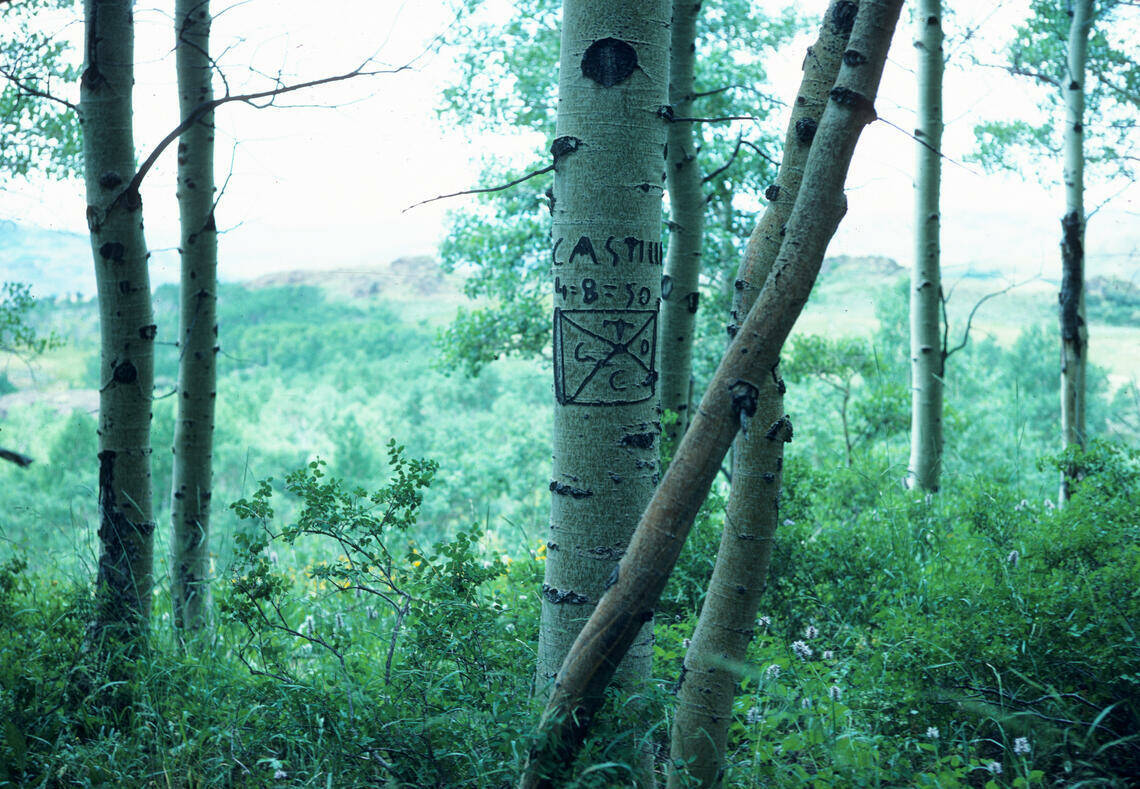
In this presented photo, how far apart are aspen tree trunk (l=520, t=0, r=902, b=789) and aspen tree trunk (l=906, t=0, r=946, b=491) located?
4856 mm

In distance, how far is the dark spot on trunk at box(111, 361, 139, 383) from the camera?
347cm

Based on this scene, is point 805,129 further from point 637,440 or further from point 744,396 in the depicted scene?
point 637,440

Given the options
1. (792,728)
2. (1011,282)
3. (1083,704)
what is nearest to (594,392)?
(792,728)

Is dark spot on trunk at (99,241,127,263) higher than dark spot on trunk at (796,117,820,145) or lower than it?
lower

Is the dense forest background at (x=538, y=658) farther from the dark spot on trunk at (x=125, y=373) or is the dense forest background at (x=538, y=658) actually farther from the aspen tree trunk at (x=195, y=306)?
the aspen tree trunk at (x=195, y=306)

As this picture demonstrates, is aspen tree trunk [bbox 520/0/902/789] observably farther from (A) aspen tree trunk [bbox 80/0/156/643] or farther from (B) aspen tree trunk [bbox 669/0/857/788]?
(A) aspen tree trunk [bbox 80/0/156/643]

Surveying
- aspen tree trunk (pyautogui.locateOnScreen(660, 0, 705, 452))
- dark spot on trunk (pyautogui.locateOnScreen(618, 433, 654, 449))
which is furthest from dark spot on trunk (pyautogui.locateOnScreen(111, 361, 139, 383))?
aspen tree trunk (pyautogui.locateOnScreen(660, 0, 705, 452))

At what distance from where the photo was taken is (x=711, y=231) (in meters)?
9.19

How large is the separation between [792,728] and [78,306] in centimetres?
2746

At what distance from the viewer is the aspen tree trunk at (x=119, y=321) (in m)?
3.39

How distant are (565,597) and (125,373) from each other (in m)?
2.34

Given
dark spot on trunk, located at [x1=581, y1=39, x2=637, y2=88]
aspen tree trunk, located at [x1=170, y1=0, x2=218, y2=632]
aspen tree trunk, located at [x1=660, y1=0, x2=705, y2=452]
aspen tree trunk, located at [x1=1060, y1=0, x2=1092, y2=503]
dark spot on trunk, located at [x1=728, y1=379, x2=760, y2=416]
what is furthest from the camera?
aspen tree trunk, located at [x1=1060, y1=0, x2=1092, y2=503]

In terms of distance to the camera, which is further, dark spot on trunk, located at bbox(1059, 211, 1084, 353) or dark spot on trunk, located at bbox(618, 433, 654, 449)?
dark spot on trunk, located at bbox(1059, 211, 1084, 353)

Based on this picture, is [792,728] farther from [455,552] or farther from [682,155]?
[682,155]
